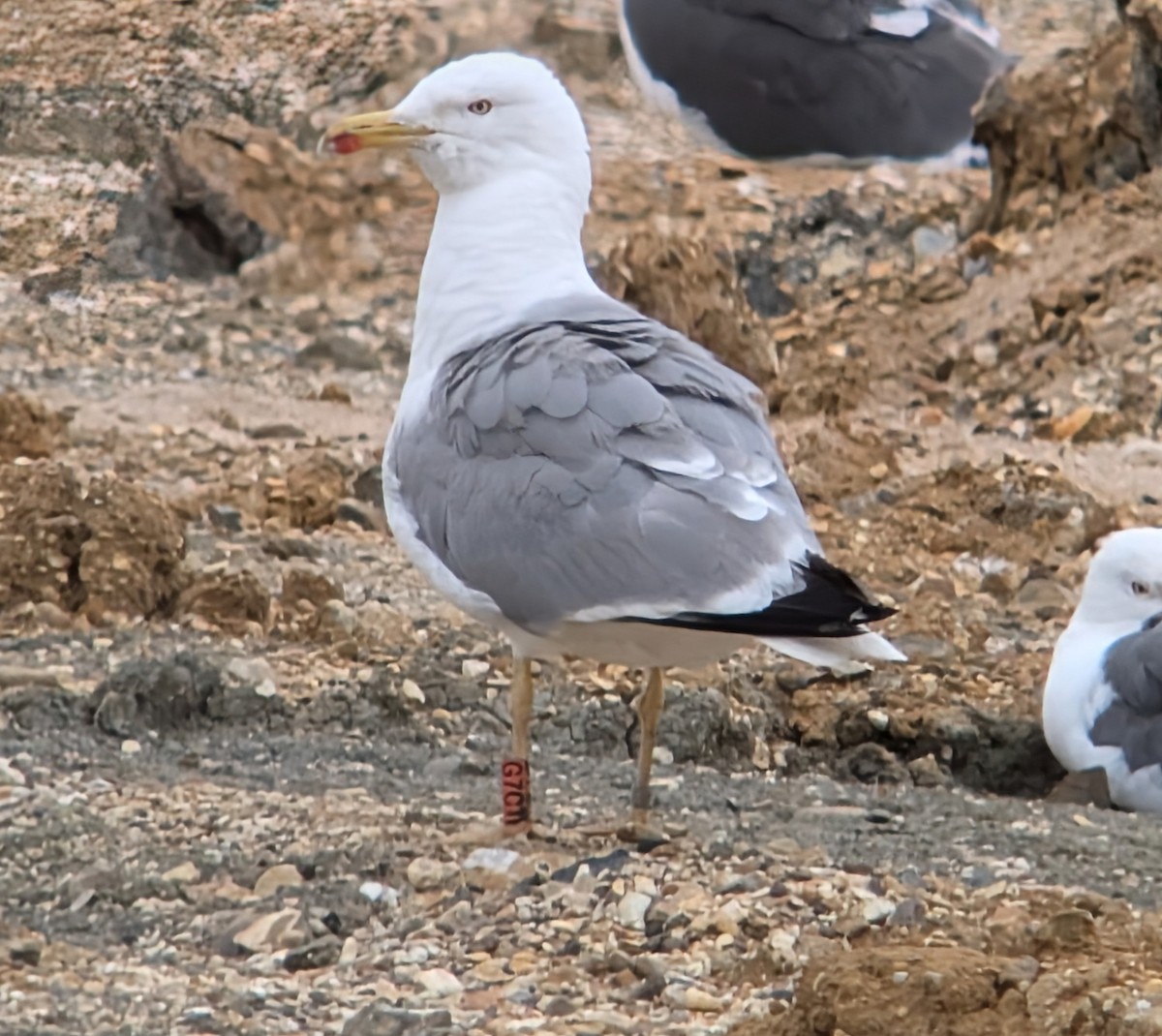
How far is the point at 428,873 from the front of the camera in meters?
3.81

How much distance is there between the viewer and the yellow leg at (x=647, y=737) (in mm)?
4156

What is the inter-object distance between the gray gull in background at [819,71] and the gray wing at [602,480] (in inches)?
175

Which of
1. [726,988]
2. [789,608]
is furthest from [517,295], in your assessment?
[726,988]

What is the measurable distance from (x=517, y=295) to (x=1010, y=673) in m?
2.06

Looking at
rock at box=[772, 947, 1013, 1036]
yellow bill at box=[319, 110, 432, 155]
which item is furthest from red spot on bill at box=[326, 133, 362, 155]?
rock at box=[772, 947, 1013, 1036]

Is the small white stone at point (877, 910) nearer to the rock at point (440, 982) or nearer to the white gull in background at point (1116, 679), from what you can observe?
the rock at point (440, 982)

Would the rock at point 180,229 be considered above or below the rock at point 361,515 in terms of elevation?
above

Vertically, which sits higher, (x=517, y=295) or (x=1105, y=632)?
(x=517, y=295)

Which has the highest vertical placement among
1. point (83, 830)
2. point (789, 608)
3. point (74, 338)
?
point (789, 608)

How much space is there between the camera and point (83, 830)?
12.8 ft

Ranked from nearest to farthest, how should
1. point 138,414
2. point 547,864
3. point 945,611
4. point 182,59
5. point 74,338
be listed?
point 547,864, point 945,611, point 138,414, point 74,338, point 182,59

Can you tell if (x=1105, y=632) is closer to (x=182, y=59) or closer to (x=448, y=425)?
(x=448, y=425)

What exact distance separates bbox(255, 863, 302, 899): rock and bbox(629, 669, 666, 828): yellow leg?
65cm

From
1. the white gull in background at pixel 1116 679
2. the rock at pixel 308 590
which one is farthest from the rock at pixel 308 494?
the white gull in background at pixel 1116 679
